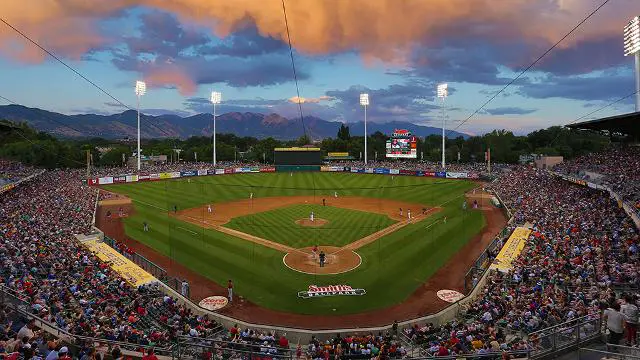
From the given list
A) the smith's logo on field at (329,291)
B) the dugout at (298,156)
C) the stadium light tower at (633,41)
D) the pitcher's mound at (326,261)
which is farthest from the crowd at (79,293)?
the dugout at (298,156)

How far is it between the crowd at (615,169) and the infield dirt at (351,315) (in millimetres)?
9329

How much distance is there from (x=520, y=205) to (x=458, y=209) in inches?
273

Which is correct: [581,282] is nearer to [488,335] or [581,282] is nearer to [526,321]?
[526,321]

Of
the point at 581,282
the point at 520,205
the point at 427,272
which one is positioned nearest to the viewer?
the point at 581,282

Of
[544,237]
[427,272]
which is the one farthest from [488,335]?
[544,237]

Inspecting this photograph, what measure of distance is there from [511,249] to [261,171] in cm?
6595

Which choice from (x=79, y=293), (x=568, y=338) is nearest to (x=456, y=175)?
(x=568, y=338)

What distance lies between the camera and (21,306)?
12594 millimetres

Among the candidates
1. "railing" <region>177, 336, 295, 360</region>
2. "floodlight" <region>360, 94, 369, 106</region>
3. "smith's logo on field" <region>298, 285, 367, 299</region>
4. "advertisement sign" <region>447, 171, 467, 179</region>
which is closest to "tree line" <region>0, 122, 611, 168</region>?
"floodlight" <region>360, 94, 369, 106</region>

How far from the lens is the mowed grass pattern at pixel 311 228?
30.1 m

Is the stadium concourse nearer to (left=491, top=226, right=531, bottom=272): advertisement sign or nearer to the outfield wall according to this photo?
(left=491, top=226, right=531, bottom=272): advertisement sign

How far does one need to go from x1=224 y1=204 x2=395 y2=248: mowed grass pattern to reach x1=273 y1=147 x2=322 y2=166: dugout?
3994 cm

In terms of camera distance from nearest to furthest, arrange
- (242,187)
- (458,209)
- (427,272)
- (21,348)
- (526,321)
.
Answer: (21,348) < (526,321) < (427,272) < (458,209) < (242,187)

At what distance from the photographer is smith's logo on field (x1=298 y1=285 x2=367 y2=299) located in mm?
20547
